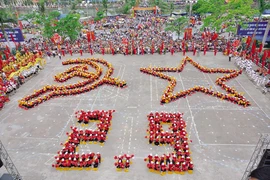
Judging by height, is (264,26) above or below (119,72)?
above

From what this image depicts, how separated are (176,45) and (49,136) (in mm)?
24788

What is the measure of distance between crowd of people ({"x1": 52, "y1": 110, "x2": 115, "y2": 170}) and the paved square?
0.45 m

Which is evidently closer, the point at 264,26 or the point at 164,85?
the point at 164,85

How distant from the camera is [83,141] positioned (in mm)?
14938

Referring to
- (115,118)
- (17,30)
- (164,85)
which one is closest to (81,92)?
(115,118)

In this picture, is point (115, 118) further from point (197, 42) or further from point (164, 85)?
point (197, 42)

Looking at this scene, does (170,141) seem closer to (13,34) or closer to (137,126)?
(137,126)

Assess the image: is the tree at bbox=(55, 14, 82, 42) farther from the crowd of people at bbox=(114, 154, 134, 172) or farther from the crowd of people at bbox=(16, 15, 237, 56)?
the crowd of people at bbox=(114, 154, 134, 172)

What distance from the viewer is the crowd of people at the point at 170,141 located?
1243 centimetres

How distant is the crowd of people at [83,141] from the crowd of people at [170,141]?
Result: 127 inches

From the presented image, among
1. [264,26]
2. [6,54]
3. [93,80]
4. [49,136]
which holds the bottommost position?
[49,136]

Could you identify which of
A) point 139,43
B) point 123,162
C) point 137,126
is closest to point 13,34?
point 139,43

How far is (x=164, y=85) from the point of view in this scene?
22.5 meters

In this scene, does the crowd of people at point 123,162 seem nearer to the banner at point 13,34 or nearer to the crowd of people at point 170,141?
the crowd of people at point 170,141
